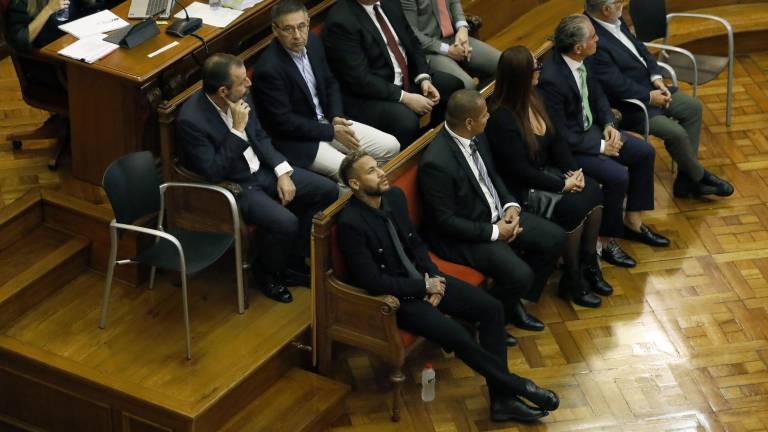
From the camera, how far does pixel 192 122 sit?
507 centimetres

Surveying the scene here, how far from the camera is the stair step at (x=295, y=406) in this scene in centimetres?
493

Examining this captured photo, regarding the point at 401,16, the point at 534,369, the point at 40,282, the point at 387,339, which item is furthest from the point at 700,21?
the point at 40,282

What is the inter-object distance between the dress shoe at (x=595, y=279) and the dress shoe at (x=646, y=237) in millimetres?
384

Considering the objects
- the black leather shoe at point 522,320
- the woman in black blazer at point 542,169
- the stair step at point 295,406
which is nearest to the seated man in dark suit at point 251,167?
the stair step at point 295,406

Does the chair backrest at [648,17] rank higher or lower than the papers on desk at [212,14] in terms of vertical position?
lower

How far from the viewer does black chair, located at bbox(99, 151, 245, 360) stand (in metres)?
4.92

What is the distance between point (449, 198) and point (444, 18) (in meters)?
1.27

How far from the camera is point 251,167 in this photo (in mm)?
5188

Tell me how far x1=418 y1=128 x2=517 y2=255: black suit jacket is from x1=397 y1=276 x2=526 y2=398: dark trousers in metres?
0.23

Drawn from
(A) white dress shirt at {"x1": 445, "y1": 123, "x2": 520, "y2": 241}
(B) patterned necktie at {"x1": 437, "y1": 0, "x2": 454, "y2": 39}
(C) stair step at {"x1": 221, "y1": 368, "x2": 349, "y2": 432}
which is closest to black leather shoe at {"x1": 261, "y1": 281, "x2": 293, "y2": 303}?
(C) stair step at {"x1": 221, "y1": 368, "x2": 349, "y2": 432}

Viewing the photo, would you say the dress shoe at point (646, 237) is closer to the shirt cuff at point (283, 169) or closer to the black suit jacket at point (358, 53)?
the black suit jacket at point (358, 53)

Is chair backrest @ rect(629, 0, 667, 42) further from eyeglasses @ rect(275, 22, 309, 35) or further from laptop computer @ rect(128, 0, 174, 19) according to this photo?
laptop computer @ rect(128, 0, 174, 19)

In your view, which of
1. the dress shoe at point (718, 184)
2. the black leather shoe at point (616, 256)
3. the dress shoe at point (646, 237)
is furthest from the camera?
the dress shoe at point (718, 184)

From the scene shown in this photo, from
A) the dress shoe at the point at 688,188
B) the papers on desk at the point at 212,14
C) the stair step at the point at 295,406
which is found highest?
the papers on desk at the point at 212,14
